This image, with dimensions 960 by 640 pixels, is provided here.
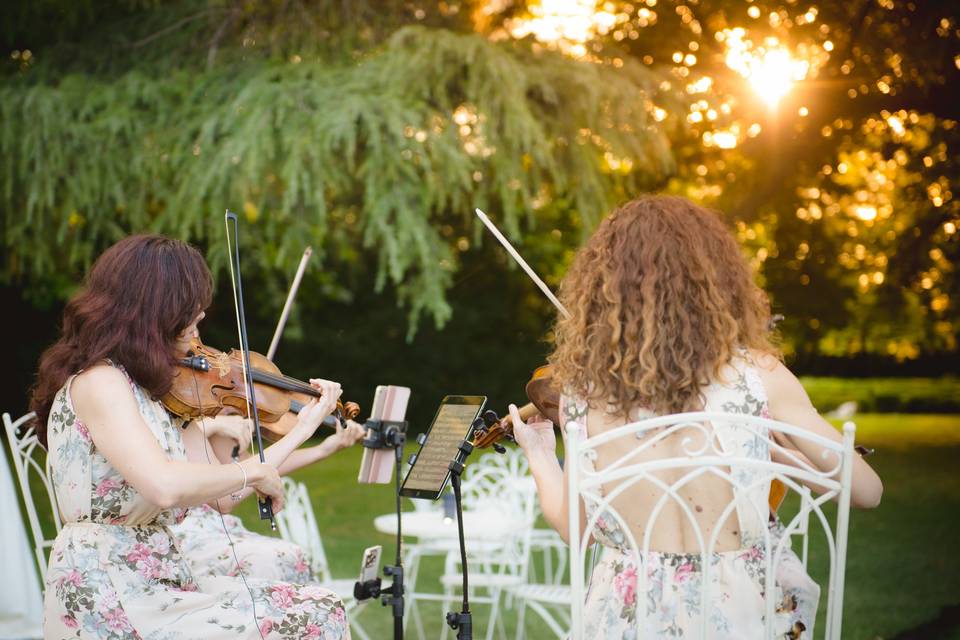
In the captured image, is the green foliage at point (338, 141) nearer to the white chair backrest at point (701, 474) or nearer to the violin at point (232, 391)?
the violin at point (232, 391)

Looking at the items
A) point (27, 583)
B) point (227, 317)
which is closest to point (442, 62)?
point (27, 583)

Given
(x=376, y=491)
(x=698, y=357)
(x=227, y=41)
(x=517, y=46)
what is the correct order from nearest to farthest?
(x=698, y=357), (x=517, y=46), (x=227, y=41), (x=376, y=491)

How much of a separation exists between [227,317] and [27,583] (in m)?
9.05

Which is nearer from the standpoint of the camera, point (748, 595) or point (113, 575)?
point (748, 595)

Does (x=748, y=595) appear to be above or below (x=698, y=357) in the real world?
below

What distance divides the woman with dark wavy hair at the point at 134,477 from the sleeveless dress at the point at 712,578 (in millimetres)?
684

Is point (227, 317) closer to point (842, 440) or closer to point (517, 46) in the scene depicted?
point (517, 46)

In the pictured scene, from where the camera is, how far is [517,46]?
653 centimetres

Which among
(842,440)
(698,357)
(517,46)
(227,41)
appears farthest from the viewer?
(227,41)

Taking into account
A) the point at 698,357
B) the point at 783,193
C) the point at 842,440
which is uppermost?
the point at 783,193

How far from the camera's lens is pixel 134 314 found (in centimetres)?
248

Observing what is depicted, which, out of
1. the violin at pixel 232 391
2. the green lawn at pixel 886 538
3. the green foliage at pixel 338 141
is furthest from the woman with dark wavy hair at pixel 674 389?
the green foliage at pixel 338 141

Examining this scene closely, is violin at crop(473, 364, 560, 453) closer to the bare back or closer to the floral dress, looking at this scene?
the bare back

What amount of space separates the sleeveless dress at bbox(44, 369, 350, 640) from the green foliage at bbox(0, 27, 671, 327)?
11.6 ft
